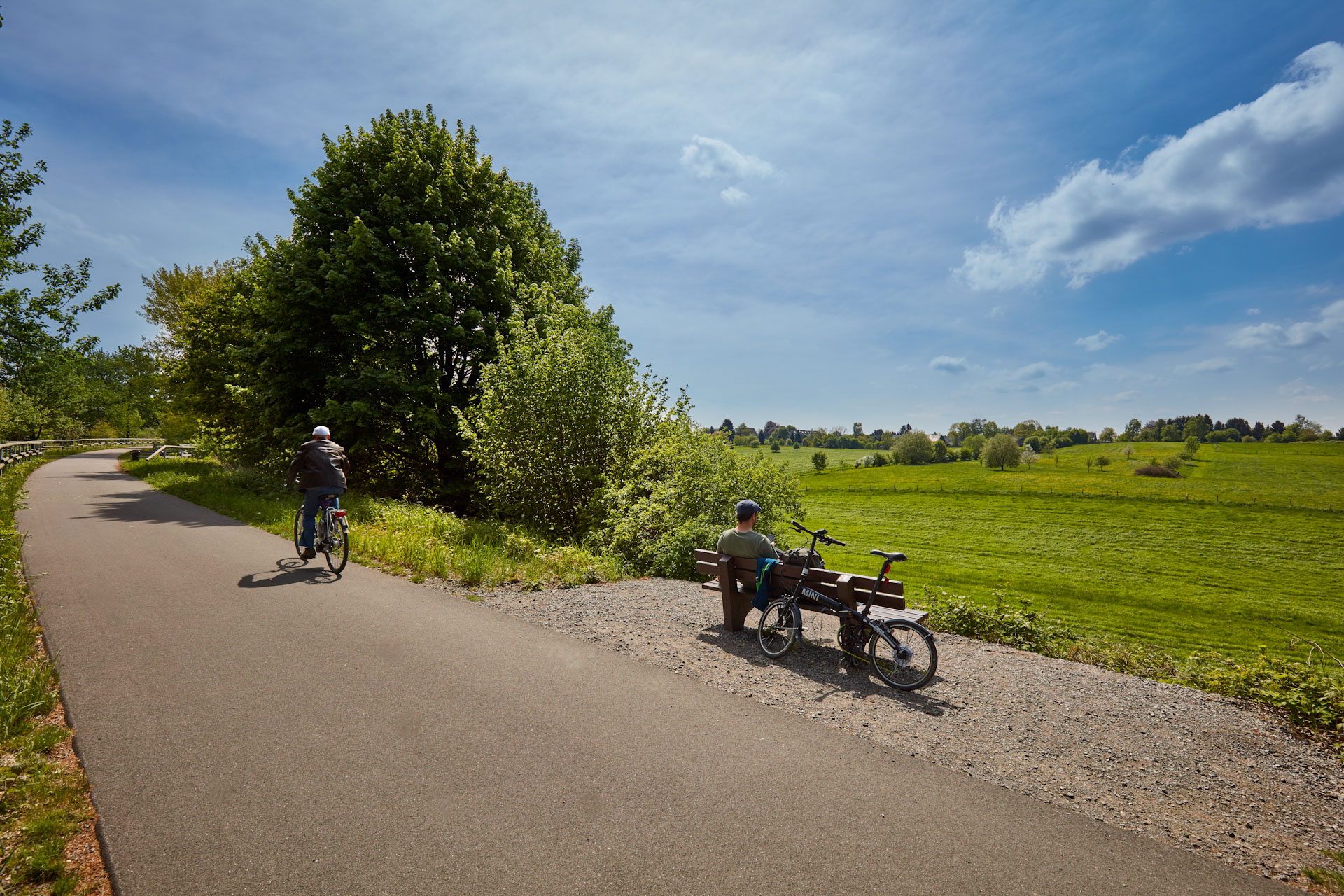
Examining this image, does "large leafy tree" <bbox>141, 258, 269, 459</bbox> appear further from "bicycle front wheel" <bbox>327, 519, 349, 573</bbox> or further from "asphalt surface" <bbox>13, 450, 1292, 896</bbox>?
"asphalt surface" <bbox>13, 450, 1292, 896</bbox>

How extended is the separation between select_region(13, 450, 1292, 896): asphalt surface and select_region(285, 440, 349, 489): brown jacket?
3.23 meters

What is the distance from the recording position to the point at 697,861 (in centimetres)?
307

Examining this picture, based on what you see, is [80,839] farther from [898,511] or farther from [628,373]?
[898,511]

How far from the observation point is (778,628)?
6.18 m

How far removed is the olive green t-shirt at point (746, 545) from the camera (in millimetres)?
6617

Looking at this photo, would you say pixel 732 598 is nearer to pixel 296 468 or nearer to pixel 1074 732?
pixel 1074 732

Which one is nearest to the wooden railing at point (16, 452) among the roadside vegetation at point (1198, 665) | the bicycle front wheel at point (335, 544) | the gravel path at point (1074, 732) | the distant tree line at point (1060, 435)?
the bicycle front wheel at point (335, 544)

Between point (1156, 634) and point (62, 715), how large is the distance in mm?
41566

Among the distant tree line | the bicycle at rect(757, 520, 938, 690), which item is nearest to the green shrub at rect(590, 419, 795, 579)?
the bicycle at rect(757, 520, 938, 690)

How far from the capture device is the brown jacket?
9.12 m

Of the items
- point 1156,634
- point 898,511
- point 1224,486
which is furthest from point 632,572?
point 1224,486

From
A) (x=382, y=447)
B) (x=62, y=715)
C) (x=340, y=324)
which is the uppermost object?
(x=340, y=324)

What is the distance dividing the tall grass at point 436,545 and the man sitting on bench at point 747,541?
3202 millimetres

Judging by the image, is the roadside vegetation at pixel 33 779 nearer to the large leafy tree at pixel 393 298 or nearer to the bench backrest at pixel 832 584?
the bench backrest at pixel 832 584
